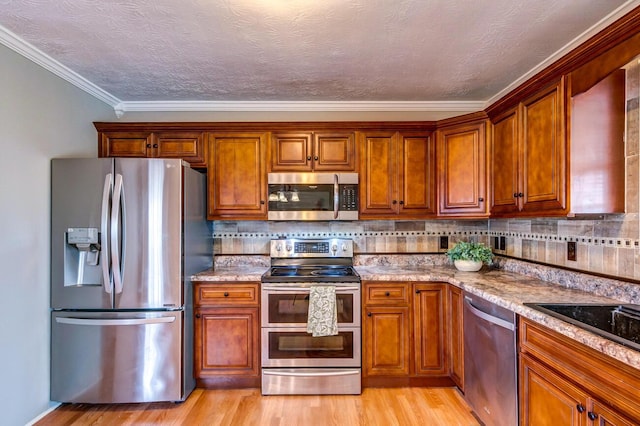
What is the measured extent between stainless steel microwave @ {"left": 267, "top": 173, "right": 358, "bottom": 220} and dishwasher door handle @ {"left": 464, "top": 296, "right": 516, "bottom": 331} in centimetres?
119

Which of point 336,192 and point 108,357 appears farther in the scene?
point 336,192

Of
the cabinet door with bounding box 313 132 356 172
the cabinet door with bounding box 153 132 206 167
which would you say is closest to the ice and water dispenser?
the cabinet door with bounding box 153 132 206 167

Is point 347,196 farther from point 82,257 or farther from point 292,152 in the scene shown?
point 82,257

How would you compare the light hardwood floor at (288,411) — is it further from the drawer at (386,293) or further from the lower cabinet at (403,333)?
the drawer at (386,293)

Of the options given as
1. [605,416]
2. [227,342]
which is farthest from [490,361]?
[227,342]

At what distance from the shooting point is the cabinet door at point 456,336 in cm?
246

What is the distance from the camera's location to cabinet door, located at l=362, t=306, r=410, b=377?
104 inches

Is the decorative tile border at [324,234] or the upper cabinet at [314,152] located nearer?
the upper cabinet at [314,152]

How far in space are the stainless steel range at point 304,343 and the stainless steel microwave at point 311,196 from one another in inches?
22.3

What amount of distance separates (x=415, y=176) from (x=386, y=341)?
1433mm

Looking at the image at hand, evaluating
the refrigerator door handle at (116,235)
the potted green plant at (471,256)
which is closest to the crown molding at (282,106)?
the refrigerator door handle at (116,235)

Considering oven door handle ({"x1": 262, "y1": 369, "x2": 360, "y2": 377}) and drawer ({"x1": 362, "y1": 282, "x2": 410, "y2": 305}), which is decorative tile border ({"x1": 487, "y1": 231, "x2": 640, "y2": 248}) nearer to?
drawer ({"x1": 362, "y1": 282, "x2": 410, "y2": 305})

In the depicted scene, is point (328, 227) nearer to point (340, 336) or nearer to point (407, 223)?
point (407, 223)

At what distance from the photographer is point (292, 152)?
9.71 feet
